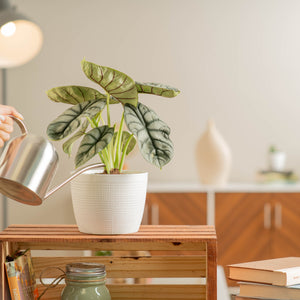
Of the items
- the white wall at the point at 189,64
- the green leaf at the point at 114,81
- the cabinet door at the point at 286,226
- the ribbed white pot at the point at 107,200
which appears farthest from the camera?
the white wall at the point at 189,64

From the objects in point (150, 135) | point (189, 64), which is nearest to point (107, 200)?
point (150, 135)

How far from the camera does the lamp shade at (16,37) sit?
3.45 m

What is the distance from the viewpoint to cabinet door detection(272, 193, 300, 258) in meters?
3.89

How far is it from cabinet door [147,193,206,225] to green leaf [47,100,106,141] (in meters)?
2.64

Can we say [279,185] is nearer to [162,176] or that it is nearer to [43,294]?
[162,176]

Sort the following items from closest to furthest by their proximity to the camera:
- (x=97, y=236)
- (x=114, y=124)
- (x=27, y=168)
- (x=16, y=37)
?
(x=27, y=168) < (x=114, y=124) < (x=97, y=236) < (x=16, y=37)

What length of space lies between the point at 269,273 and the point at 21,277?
61cm

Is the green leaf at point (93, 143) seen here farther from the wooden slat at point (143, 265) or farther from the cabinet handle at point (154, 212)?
the cabinet handle at point (154, 212)

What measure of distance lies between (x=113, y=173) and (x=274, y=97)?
321 centimetres

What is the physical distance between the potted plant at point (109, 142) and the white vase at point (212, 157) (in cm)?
255

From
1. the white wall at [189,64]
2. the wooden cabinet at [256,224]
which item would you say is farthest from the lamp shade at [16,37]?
the wooden cabinet at [256,224]

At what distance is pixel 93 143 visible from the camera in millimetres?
1284

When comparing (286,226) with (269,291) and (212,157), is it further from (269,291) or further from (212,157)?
(269,291)

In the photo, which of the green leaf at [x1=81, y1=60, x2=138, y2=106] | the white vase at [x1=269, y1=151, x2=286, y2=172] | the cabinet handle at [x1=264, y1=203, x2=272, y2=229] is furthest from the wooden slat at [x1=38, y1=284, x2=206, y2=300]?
the white vase at [x1=269, y1=151, x2=286, y2=172]
